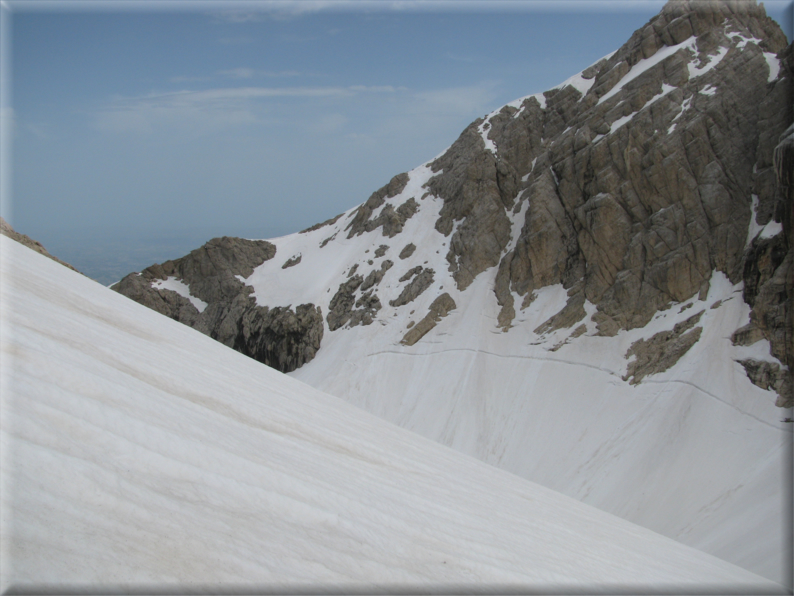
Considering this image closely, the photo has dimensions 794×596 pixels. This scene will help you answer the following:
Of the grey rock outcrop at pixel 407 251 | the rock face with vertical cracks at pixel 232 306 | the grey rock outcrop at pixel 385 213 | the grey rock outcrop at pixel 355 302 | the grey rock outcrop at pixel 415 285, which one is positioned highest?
the grey rock outcrop at pixel 385 213

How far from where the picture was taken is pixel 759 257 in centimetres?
2928

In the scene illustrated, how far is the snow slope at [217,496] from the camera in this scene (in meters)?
1.90

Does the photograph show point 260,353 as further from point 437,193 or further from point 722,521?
point 722,521

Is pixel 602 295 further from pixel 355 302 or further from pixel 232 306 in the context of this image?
pixel 232 306

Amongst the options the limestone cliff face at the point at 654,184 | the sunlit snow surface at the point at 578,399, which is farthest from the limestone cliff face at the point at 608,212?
the sunlit snow surface at the point at 578,399

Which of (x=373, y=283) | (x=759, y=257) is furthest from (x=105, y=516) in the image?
(x=373, y=283)

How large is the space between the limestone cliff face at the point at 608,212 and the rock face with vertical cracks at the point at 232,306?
0.59ft

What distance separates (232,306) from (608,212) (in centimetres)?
3464

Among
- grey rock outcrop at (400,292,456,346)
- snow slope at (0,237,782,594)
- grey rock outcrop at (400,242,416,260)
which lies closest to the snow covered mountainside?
grey rock outcrop at (400,292,456,346)

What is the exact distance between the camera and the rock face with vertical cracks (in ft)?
151

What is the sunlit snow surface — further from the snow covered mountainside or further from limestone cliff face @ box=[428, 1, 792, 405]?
limestone cliff face @ box=[428, 1, 792, 405]

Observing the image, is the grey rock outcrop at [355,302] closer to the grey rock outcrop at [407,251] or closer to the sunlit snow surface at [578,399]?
the sunlit snow surface at [578,399]

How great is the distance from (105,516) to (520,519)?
9.33ft

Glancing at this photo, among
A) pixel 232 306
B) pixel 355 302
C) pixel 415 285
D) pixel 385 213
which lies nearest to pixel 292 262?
pixel 232 306
